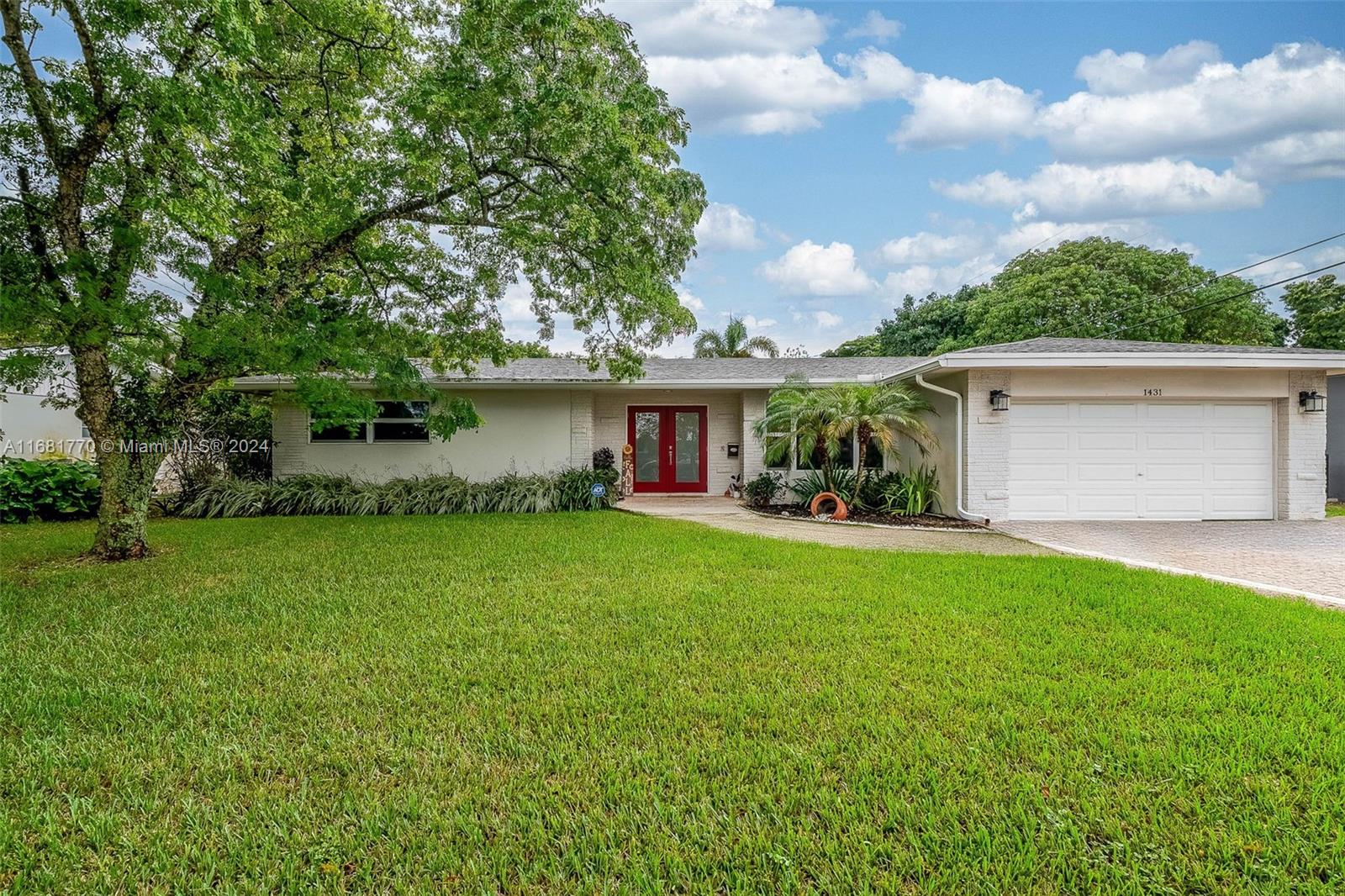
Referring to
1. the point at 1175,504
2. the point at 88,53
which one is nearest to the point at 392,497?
the point at 88,53

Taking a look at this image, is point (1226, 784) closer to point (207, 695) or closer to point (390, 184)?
point (207, 695)

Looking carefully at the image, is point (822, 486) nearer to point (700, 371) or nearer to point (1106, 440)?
point (700, 371)

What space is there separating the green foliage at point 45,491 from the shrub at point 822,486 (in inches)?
513

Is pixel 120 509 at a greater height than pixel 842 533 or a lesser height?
greater

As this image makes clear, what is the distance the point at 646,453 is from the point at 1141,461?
969 centimetres

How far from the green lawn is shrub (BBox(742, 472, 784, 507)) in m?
6.94

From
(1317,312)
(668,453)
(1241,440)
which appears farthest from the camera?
(1317,312)

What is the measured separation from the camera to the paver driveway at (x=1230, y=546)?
20.9ft

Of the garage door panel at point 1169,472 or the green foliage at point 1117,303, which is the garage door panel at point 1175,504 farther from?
the green foliage at point 1117,303

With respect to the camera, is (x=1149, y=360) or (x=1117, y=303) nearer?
(x=1149, y=360)

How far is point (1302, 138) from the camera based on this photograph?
1509 cm

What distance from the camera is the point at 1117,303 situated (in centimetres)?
2583

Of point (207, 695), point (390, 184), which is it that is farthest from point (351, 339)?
point (207, 695)

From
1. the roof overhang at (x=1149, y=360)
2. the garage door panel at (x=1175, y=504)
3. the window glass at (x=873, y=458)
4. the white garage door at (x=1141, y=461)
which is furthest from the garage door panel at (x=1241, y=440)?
the window glass at (x=873, y=458)
